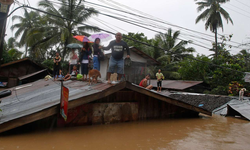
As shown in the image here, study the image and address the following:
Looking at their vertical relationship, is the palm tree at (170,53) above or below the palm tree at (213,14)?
below

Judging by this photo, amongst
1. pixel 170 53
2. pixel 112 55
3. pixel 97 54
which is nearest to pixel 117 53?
pixel 112 55

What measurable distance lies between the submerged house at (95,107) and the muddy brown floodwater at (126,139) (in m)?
0.32

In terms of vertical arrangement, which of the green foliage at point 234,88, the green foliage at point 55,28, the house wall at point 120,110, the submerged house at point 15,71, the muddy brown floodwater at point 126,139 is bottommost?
the muddy brown floodwater at point 126,139

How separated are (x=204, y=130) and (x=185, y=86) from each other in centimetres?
952

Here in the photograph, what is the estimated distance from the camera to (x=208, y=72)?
18.6 m

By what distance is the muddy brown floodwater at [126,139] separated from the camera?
153 inches

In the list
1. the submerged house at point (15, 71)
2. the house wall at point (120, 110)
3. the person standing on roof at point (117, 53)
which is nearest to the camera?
the house wall at point (120, 110)

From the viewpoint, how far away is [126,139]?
4.51m

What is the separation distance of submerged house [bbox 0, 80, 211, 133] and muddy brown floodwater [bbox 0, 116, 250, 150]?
318mm

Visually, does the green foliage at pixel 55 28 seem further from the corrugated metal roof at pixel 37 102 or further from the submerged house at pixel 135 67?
the corrugated metal roof at pixel 37 102

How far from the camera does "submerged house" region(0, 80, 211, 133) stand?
4371 millimetres

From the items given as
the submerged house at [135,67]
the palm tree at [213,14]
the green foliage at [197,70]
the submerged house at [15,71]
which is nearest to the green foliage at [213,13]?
the palm tree at [213,14]

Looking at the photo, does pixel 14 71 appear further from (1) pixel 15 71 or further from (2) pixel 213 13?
(2) pixel 213 13

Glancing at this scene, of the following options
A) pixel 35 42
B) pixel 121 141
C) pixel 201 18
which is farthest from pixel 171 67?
pixel 121 141
